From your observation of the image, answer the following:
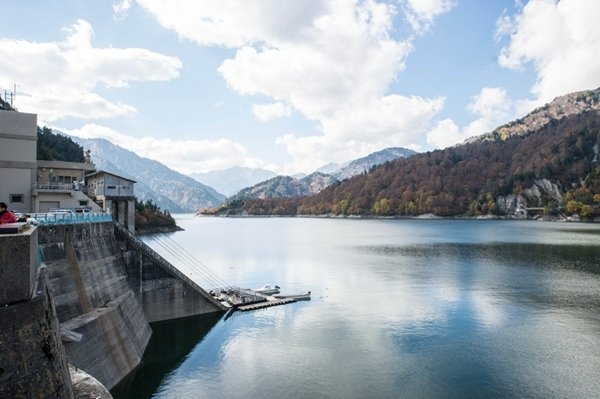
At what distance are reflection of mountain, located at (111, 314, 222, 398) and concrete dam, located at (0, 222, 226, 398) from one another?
65cm

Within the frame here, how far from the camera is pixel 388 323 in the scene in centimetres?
3941

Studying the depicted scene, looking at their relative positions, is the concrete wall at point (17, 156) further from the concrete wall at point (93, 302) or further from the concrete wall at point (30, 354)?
the concrete wall at point (30, 354)

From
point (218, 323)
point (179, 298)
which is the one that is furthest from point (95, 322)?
point (218, 323)

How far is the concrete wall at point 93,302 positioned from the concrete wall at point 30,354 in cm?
1133

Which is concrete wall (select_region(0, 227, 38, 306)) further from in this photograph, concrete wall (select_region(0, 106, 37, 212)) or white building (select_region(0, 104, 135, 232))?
concrete wall (select_region(0, 106, 37, 212))

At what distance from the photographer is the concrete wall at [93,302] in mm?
22312

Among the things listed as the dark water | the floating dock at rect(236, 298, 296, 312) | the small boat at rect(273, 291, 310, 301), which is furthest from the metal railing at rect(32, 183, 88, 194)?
the small boat at rect(273, 291, 310, 301)

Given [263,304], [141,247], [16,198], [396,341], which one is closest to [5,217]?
[141,247]

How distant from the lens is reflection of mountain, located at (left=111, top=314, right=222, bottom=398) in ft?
81.7

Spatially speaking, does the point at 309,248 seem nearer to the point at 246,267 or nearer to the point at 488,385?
the point at 246,267

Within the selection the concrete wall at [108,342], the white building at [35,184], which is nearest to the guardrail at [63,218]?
the concrete wall at [108,342]

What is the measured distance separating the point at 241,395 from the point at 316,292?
3093cm

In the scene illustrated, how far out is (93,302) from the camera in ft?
84.1

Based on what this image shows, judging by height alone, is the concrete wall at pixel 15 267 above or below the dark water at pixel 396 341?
above
